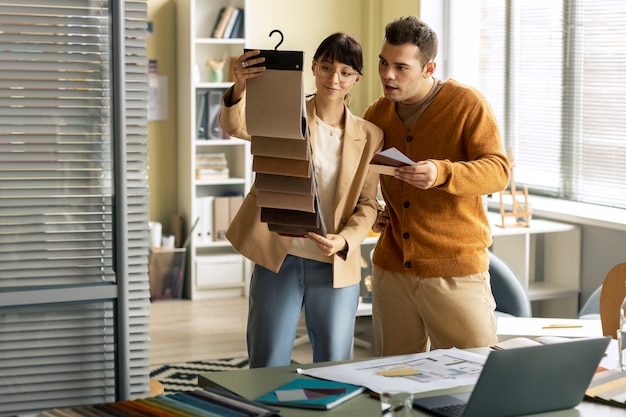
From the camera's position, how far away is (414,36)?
267 cm

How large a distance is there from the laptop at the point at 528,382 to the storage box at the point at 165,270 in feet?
15.6

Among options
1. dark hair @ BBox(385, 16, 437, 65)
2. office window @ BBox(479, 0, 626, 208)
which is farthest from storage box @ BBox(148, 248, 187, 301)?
dark hair @ BBox(385, 16, 437, 65)

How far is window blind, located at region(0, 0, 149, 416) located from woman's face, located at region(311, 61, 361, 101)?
547 mm

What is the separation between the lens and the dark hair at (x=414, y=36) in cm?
267

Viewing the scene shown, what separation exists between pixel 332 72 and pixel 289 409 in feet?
3.61

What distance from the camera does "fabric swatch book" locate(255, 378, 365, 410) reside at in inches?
77.3

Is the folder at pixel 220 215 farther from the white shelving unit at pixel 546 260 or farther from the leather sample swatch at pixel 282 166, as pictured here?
the leather sample swatch at pixel 282 166

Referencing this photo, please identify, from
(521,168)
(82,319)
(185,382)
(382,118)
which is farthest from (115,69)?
(521,168)

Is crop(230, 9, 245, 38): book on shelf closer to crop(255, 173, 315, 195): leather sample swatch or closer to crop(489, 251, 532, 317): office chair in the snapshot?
crop(489, 251, 532, 317): office chair

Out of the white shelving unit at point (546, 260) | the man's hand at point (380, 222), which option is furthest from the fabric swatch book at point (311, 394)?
the white shelving unit at point (546, 260)

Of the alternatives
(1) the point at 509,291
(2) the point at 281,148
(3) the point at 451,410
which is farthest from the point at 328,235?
(1) the point at 509,291

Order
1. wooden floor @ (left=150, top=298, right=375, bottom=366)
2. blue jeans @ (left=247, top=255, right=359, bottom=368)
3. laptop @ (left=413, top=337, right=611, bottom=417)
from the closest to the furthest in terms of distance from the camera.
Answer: laptop @ (left=413, top=337, right=611, bottom=417) → blue jeans @ (left=247, top=255, right=359, bottom=368) → wooden floor @ (left=150, top=298, right=375, bottom=366)

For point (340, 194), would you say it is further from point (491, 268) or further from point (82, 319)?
point (491, 268)

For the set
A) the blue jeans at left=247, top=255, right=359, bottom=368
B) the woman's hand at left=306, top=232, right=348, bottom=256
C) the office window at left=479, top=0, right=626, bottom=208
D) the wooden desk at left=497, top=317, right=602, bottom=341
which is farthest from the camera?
the office window at left=479, top=0, right=626, bottom=208
